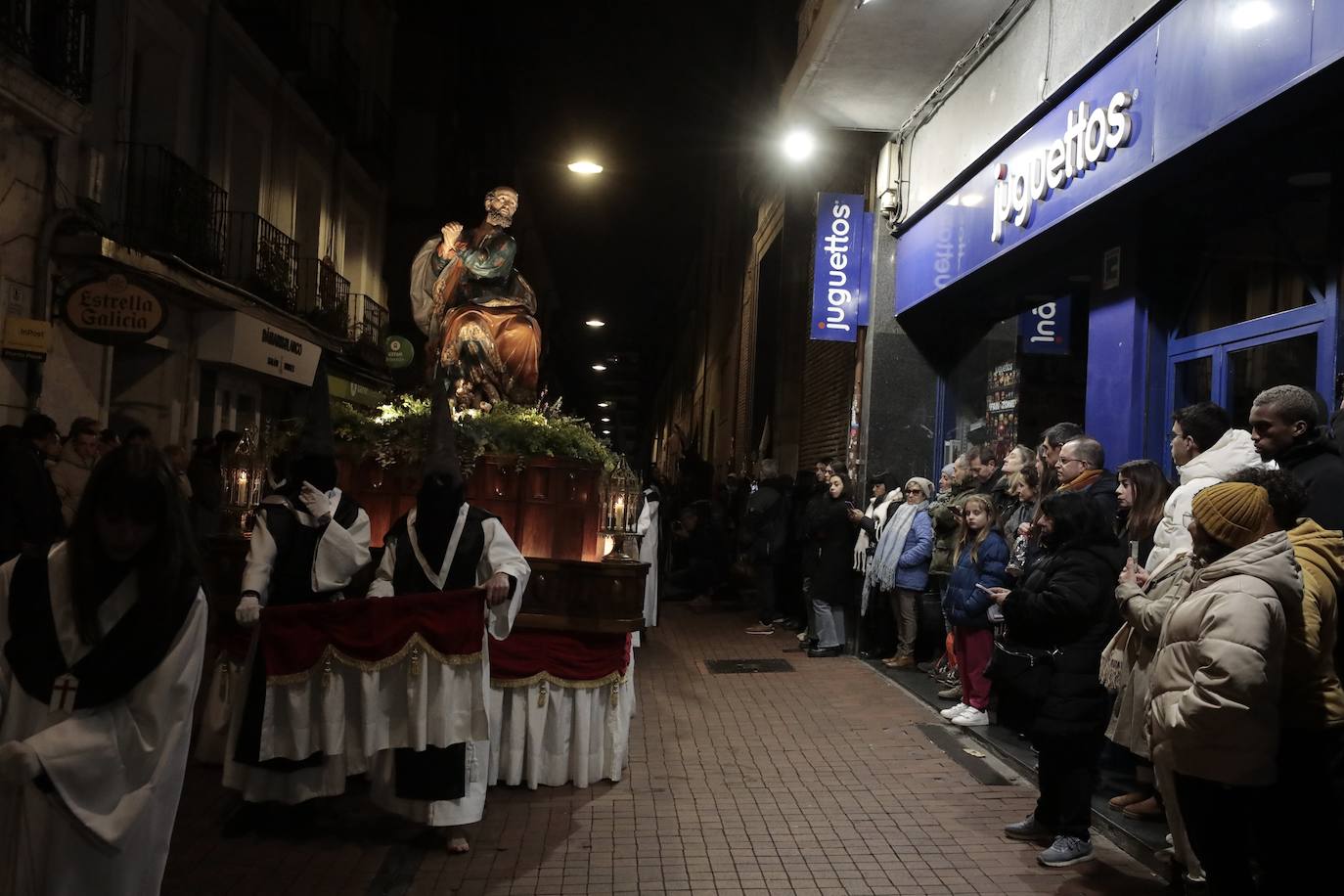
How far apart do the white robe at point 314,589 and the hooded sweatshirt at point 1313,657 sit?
4.12m

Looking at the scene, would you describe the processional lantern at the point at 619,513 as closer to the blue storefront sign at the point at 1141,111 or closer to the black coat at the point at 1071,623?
the black coat at the point at 1071,623

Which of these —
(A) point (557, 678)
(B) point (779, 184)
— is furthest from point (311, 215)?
(A) point (557, 678)

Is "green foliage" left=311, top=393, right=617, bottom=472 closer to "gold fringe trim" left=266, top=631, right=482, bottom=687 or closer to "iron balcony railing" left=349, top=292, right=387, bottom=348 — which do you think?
"gold fringe trim" left=266, top=631, right=482, bottom=687

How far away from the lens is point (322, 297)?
65.1 feet

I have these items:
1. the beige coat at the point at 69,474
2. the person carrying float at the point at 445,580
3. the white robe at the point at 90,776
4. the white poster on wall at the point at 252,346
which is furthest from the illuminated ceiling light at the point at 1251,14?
the white poster on wall at the point at 252,346

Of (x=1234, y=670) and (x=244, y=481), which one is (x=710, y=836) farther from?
(x=244, y=481)

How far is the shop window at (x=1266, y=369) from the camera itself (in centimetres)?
606

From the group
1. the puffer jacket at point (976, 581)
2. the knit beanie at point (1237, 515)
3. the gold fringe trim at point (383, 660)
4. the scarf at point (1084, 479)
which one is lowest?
the gold fringe trim at point (383, 660)

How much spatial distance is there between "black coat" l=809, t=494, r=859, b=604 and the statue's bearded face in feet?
16.4

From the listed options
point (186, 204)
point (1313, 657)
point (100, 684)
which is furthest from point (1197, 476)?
point (186, 204)

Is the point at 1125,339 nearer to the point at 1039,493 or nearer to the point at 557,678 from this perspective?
the point at 1039,493

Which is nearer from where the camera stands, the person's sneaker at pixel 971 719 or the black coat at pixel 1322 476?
the black coat at pixel 1322 476

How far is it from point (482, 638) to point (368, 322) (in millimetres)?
18672

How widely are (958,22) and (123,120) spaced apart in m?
9.76
